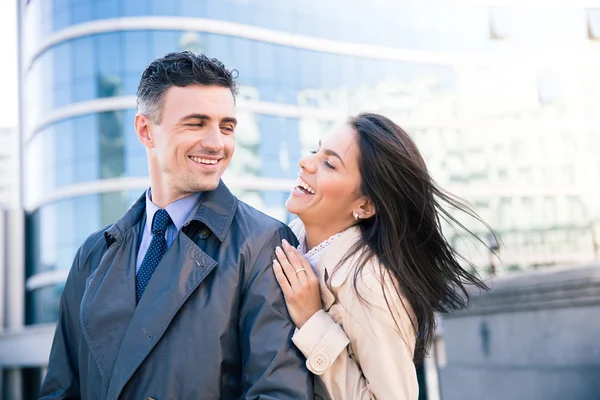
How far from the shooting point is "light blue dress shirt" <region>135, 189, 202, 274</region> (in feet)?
8.97

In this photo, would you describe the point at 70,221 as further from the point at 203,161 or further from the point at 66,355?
the point at 203,161

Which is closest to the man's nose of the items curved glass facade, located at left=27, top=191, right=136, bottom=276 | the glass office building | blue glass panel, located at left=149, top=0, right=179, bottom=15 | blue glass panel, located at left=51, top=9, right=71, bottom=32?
the glass office building

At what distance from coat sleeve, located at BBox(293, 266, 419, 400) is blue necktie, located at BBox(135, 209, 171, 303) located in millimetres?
622

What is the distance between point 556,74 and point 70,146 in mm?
27014

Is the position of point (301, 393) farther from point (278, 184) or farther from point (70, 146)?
point (70, 146)

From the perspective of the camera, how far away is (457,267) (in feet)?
11.3

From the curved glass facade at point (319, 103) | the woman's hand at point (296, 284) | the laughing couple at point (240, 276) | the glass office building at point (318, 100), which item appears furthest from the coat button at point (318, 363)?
the glass office building at point (318, 100)

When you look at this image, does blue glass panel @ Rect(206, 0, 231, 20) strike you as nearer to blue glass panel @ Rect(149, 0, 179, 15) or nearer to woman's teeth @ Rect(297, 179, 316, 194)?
blue glass panel @ Rect(149, 0, 179, 15)

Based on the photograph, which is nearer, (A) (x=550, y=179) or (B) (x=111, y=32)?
(B) (x=111, y=32)

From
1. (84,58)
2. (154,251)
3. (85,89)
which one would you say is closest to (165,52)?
(84,58)

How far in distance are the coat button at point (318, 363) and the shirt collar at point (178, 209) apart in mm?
733

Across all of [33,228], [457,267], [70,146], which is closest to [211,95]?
[457,267]

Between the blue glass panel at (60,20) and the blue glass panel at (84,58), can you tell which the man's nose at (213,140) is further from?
the blue glass panel at (60,20)

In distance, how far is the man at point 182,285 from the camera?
2402 mm
